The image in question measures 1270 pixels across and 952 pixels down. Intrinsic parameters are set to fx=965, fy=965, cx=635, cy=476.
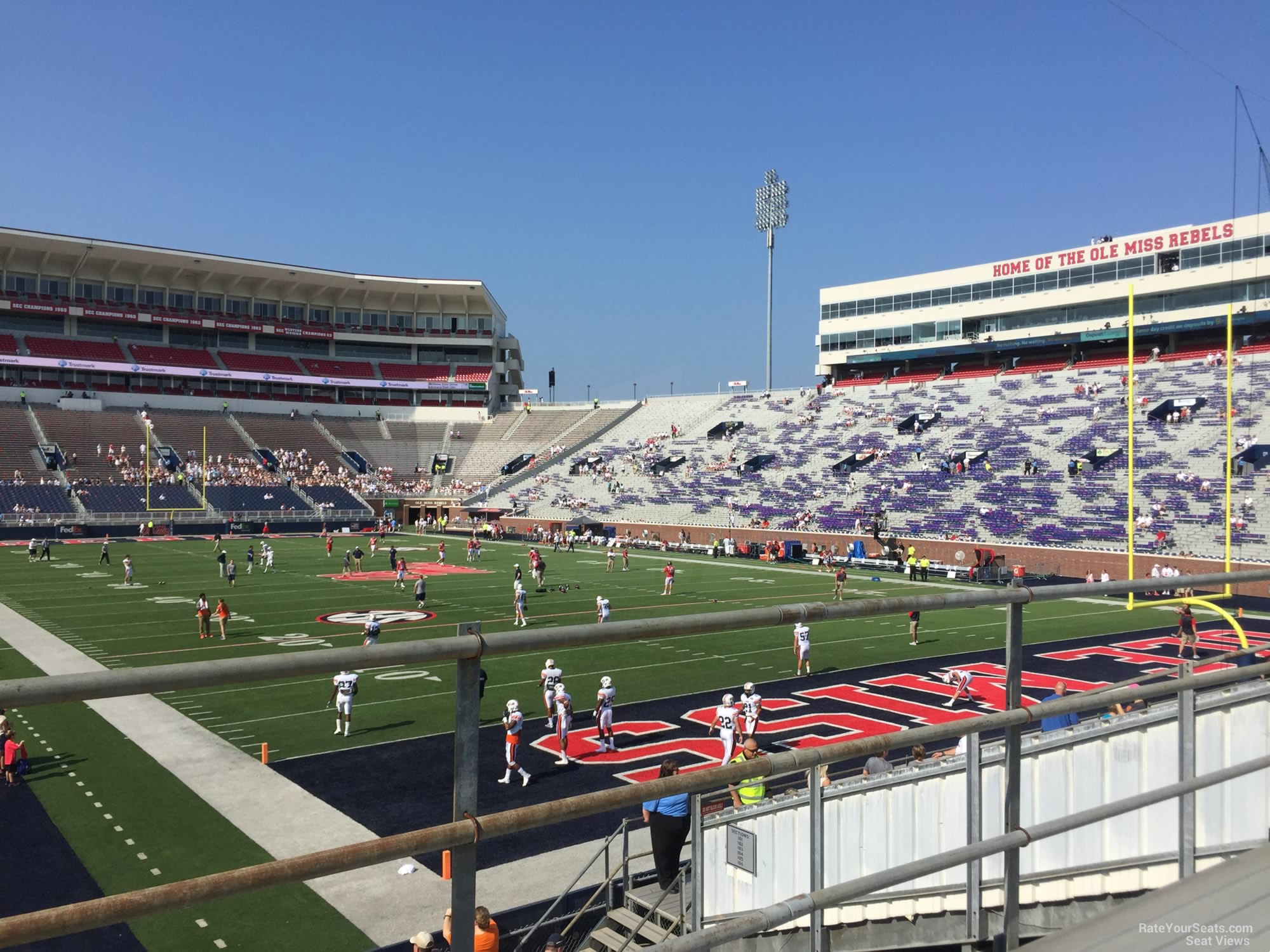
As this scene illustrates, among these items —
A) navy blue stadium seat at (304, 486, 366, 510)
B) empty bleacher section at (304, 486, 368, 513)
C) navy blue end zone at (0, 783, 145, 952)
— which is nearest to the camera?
navy blue end zone at (0, 783, 145, 952)

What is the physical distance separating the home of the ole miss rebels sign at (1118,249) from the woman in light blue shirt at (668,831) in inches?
2397

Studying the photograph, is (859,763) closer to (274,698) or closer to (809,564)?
(274,698)

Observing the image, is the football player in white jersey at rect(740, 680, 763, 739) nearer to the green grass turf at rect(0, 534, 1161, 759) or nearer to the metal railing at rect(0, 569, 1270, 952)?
the green grass turf at rect(0, 534, 1161, 759)

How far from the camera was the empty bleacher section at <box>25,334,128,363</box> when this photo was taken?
240 feet

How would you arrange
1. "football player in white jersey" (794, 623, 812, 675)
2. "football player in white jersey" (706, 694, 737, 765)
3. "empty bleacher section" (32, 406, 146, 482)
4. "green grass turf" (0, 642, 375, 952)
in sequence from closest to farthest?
"green grass turf" (0, 642, 375, 952), "football player in white jersey" (706, 694, 737, 765), "football player in white jersey" (794, 623, 812, 675), "empty bleacher section" (32, 406, 146, 482)

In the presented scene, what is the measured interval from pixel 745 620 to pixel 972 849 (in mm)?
1057

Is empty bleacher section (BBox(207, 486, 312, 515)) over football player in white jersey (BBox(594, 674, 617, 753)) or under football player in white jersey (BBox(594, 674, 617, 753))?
over

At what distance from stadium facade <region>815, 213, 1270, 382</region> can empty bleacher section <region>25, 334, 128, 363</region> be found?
184 ft

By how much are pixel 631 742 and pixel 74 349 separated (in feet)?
244

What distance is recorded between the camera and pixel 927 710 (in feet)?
58.0

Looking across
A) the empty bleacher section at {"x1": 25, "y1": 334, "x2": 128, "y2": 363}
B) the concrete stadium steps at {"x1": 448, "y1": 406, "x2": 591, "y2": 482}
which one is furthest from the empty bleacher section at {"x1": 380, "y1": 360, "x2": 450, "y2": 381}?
the empty bleacher section at {"x1": 25, "y1": 334, "x2": 128, "y2": 363}

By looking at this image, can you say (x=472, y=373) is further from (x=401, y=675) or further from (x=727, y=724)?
(x=727, y=724)

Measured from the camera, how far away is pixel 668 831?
4977mm

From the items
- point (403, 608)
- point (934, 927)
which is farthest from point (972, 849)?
point (403, 608)
